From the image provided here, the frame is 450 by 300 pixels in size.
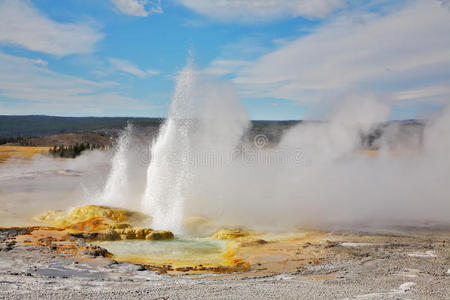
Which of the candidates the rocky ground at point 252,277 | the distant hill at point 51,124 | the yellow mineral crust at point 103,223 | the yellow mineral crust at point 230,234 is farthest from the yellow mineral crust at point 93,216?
the distant hill at point 51,124

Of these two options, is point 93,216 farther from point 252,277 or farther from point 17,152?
point 17,152

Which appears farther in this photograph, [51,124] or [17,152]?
[51,124]

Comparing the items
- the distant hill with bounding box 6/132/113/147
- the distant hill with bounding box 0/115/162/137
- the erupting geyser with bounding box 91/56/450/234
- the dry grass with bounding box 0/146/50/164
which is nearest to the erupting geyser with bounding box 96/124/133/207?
the erupting geyser with bounding box 91/56/450/234

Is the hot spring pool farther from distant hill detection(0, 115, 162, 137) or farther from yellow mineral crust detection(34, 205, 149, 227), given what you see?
distant hill detection(0, 115, 162, 137)

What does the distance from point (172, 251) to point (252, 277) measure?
3509mm

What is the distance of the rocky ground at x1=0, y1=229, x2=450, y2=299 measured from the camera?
8219mm

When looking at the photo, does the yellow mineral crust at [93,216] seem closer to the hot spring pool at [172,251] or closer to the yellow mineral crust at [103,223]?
the yellow mineral crust at [103,223]

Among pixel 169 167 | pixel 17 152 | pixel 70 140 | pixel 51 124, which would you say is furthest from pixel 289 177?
pixel 51 124

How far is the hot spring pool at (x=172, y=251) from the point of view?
447 inches

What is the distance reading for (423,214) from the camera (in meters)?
17.8

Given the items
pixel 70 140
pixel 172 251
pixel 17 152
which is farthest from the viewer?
pixel 70 140

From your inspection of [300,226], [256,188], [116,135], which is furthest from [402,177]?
[116,135]

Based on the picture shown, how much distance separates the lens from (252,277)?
9.78m

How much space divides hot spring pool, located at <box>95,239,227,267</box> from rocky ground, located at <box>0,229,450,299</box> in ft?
Answer: 3.14
